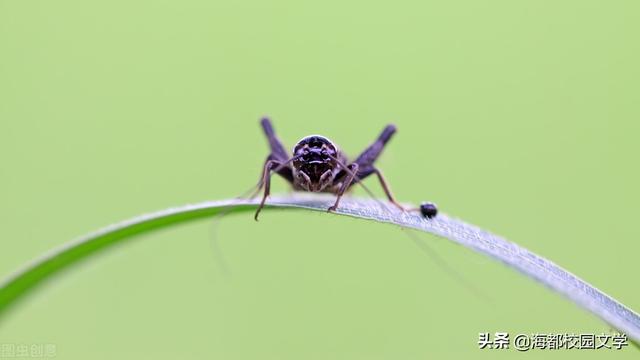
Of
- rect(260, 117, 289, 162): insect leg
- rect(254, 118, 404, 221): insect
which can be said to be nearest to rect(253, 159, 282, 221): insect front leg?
rect(254, 118, 404, 221): insect

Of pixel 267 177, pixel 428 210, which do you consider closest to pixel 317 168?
pixel 267 177

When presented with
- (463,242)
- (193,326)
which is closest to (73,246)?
(463,242)

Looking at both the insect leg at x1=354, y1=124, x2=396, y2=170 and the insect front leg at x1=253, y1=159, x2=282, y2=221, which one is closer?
the insect front leg at x1=253, y1=159, x2=282, y2=221

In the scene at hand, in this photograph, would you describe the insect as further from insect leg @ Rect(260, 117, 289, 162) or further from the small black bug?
the small black bug

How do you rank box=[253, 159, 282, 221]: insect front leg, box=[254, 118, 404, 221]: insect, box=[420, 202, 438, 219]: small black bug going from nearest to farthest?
box=[420, 202, 438, 219]: small black bug → box=[253, 159, 282, 221]: insect front leg → box=[254, 118, 404, 221]: insect

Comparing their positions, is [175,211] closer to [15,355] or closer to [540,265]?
[540,265]

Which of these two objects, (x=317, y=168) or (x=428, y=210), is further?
(x=317, y=168)

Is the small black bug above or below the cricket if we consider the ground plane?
below

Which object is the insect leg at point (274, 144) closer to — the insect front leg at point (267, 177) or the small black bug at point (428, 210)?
the insect front leg at point (267, 177)

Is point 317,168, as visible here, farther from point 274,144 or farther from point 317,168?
point 274,144

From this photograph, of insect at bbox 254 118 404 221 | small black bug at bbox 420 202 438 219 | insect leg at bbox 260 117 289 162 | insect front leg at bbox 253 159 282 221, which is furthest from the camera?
insect leg at bbox 260 117 289 162

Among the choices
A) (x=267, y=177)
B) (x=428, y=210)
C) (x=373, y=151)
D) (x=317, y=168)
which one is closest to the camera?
(x=428, y=210)
